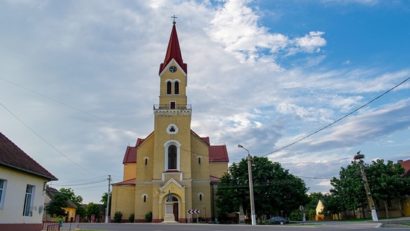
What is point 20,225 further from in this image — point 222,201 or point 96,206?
point 96,206

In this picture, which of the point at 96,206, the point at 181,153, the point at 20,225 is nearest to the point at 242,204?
the point at 181,153

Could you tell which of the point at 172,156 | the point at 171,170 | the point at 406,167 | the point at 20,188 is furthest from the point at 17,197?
the point at 406,167

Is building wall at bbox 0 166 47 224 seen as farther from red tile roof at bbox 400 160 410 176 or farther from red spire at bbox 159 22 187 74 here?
red tile roof at bbox 400 160 410 176


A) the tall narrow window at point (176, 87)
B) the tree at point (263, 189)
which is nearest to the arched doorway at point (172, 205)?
the tree at point (263, 189)

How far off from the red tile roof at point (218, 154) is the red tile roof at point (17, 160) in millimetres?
37711

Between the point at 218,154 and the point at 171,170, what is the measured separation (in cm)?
1454

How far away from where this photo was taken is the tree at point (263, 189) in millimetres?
40531

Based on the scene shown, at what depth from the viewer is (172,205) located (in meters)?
43.9

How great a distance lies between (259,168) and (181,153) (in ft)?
34.5

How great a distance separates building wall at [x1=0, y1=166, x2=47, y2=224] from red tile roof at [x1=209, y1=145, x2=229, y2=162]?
126 ft

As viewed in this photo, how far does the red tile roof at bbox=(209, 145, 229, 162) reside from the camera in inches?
2243

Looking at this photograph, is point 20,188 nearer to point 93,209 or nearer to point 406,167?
point 406,167

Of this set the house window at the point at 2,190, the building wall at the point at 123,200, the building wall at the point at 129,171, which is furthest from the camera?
the building wall at the point at 129,171

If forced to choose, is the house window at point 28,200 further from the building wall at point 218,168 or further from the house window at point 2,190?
the building wall at point 218,168
